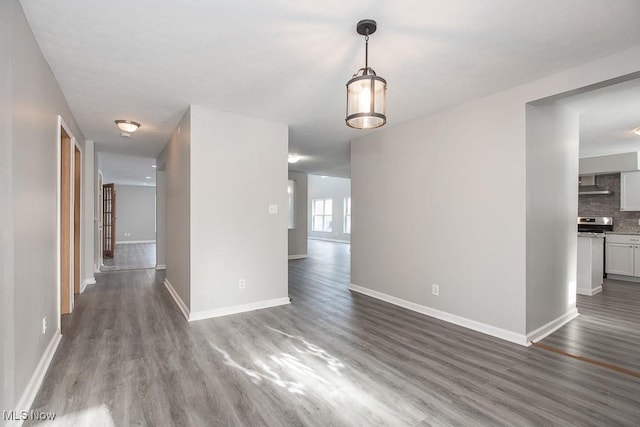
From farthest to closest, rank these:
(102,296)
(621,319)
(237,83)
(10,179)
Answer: (102,296) → (621,319) → (237,83) → (10,179)

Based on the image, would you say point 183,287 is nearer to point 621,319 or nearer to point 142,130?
point 142,130

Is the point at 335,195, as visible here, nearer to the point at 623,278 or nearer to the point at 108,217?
the point at 108,217

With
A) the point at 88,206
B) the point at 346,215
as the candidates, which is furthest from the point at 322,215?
the point at 88,206

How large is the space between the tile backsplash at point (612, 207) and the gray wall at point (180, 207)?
8.29 m

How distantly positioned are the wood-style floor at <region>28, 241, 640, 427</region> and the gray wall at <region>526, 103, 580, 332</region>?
0.75 meters

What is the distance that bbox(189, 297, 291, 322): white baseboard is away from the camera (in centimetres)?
362

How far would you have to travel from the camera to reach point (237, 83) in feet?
9.77

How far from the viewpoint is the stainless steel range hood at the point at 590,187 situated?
6.61 m

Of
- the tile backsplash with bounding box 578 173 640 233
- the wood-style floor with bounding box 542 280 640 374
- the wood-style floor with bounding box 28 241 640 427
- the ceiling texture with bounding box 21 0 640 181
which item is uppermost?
the ceiling texture with bounding box 21 0 640 181

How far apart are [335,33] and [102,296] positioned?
16.1 ft

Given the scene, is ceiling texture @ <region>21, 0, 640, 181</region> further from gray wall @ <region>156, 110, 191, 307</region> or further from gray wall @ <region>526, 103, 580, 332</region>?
gray wall @ <region>526, 103, 580, 332</region>

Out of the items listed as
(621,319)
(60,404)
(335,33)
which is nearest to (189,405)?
(60,404)

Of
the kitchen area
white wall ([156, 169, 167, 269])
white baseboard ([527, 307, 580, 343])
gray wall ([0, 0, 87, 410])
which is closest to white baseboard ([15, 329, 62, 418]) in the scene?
gray wall ([0, 0, 87, 410])

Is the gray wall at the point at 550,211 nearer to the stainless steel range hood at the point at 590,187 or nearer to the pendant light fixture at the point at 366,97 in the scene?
the pendant light fixture at the point at 366,97
